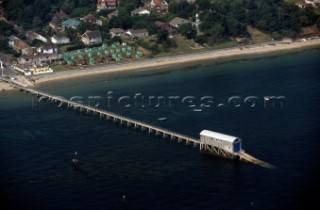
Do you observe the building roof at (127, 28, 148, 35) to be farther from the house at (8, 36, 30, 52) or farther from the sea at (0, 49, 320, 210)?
the house at (8, 36, 30, 52)

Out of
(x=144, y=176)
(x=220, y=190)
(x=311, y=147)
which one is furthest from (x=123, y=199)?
(x=311, y=147)

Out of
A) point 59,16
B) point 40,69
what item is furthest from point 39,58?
point 59,16

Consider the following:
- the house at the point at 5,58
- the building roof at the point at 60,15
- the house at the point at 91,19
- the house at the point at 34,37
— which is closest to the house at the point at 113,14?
the house at the point at 91,19

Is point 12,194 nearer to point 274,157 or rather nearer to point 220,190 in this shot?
point 220,190

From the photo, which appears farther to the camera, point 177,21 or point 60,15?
point 60,15

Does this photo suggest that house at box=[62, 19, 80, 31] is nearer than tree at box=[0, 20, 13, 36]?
No

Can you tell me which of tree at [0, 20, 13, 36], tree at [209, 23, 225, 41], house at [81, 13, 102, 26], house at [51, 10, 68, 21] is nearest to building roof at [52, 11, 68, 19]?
house at [51, 10, 68, 21]

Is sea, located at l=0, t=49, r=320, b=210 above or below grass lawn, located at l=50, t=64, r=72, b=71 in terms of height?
below

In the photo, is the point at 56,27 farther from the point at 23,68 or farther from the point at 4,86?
the point at 4,86

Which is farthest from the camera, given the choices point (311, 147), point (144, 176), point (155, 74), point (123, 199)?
point (155, 74)
